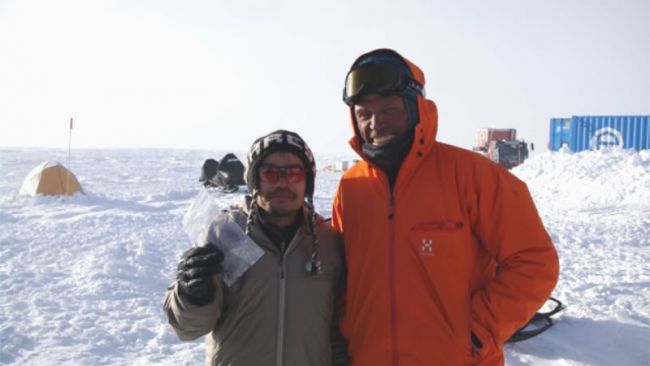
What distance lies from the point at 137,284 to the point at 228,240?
188 inches

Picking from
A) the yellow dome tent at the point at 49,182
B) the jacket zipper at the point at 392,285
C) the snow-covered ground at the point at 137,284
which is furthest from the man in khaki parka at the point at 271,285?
the yellow dome tent at the point at 49,182

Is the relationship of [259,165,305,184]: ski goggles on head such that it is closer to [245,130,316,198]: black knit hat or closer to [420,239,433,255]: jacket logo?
[245,130,316,198]: black knit hat

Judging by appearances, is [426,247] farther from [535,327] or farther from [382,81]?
[535,327]

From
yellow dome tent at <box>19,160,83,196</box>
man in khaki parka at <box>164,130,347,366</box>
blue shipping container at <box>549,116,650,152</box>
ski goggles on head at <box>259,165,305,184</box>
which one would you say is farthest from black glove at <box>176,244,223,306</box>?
blue shipping container at <box>549,116,650,152</box>

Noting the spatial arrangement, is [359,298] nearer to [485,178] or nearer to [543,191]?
[485,178]

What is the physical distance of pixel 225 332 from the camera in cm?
222

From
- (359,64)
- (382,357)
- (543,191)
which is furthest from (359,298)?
(543,191)

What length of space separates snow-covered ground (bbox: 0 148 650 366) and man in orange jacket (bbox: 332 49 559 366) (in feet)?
7.63

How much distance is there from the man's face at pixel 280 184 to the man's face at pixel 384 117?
0.42 meters

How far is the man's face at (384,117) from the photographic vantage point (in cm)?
238

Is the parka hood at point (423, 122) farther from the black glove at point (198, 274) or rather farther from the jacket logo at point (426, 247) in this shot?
the black glove at point (198, 274)

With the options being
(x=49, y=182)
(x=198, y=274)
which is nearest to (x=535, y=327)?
(x=198, y=274)

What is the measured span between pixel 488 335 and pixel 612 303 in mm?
4234

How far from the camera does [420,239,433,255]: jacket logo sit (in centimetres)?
220
